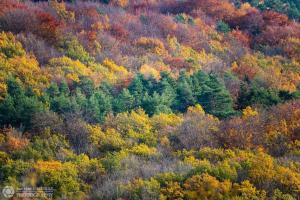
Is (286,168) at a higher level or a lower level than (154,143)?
higher

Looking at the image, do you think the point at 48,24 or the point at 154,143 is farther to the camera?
the point at 48,24

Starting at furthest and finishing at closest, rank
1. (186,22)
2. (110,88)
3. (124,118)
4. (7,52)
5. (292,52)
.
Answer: (186,22) → (292,52) → (7,52) → (110,88) → (124,118)

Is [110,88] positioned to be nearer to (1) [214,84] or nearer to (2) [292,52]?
(1) [214,84]

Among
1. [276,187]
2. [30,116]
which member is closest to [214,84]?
[30,116]

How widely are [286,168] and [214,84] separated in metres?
10.6

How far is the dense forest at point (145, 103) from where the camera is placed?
50.3ft

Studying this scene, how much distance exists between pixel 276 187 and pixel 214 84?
11.3 m

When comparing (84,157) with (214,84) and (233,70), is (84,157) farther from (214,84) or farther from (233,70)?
(233,70)

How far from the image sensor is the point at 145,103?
2333 centimetres

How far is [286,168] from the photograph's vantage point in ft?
50.2

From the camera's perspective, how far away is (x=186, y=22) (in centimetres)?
3994

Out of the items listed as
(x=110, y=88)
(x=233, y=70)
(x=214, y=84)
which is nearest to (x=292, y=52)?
(x=233, y=70)

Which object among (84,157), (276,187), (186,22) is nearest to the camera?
(276,187)

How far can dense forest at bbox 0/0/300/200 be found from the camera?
15328mm
